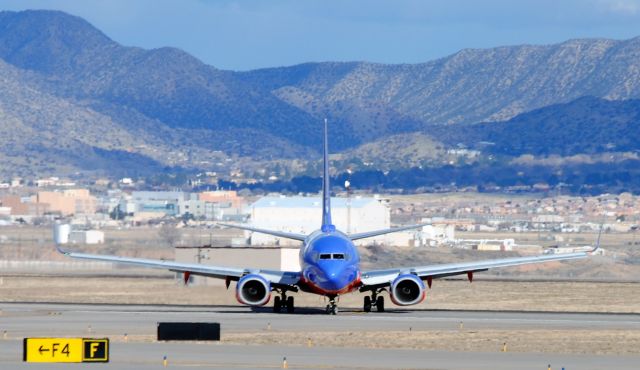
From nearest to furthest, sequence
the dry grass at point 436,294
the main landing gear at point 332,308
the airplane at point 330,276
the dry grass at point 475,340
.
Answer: the dry grass at point 475,340
the airplane at point 330,276
the main landing gear at point 332,308
the dry grass at point 436,294

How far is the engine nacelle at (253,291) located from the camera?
7156cm

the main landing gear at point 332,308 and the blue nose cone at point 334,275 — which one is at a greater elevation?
the blue nose cone at point 334,275

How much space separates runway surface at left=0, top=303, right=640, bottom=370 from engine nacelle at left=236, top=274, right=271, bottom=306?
26.1 inches

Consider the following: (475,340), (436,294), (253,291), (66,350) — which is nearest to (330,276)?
(253,291)

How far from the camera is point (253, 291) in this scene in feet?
236

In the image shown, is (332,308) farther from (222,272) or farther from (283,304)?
(222,272)

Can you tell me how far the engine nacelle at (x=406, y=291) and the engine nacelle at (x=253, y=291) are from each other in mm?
5295

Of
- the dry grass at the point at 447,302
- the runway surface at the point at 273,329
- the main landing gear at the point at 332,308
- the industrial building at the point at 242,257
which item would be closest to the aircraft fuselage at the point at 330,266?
the main landing gear at the point at 332,308

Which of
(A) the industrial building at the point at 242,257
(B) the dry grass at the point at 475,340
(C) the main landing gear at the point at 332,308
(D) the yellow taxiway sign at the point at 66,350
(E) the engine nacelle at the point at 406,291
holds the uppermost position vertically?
(A) the industrial building at the point at 242,257

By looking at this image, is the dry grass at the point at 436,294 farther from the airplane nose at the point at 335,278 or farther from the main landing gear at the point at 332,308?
the airplane nose at the point at 335,278

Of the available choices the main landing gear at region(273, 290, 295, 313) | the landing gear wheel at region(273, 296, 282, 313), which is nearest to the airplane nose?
the main landing gear at region(273, 290, 295, 313)

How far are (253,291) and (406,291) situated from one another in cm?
642

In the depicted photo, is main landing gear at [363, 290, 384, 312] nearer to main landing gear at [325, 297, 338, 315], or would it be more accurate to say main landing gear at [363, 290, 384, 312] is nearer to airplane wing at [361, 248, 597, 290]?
airplane wing at [361, 248, 597, 290]

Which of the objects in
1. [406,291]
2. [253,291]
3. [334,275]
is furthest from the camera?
[406,291]
